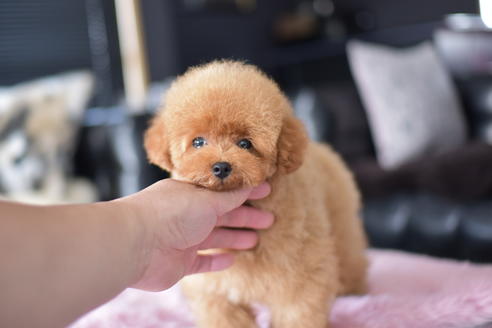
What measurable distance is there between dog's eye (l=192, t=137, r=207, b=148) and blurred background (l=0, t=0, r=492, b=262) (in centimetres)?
33

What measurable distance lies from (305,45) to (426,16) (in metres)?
1.20

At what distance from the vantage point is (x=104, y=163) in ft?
8.77

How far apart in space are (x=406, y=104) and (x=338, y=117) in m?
0.34

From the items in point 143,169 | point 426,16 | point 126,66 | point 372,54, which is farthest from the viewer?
point 426,16

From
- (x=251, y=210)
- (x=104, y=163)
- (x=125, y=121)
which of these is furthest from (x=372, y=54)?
(x=251, y=210)

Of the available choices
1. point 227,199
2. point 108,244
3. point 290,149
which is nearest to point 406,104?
point 290,149

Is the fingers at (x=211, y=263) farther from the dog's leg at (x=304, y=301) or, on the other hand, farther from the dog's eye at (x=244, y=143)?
the dog's eye at (x=244, y=143)

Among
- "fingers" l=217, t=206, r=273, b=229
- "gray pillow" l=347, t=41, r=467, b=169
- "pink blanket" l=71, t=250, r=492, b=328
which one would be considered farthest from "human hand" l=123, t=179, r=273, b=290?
"gray pillow" l=347, t=41, r=467, b=169

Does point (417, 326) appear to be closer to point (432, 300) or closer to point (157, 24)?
point (432, 300)

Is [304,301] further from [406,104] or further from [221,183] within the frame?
[406,104]

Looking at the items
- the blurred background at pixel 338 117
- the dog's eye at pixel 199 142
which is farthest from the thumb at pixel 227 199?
the blurred background at pixel 338 117

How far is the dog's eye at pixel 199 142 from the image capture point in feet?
3.51

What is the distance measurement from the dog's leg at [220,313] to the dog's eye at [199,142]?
338 mm

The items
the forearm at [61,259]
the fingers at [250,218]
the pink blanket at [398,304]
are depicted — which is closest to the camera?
the forearm at [61,259]
